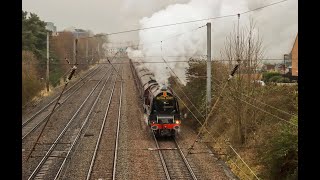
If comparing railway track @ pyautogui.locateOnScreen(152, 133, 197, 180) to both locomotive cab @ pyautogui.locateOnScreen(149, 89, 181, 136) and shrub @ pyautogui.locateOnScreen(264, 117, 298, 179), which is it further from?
shrub @ pyautogui.locateOnScreen(264, 117, 298, 179)

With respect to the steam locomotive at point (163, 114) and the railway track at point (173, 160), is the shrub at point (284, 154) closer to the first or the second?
the railway track at point (173, 160)

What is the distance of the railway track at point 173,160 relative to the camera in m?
14.5

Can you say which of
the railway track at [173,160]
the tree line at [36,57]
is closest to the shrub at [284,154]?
the railway track at [173,160]

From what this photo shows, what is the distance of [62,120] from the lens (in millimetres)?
25578

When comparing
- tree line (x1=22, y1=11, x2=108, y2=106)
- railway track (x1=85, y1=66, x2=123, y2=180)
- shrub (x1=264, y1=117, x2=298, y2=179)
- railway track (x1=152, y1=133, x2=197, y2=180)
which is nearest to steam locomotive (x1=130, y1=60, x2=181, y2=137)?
railway track (x1=152, y1=133, x2=197, y2=180)

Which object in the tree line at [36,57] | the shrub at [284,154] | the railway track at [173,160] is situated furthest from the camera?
the tree line at [36,57]

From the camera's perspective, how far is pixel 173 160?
16484 millimetres

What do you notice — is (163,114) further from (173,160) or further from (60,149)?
(60,149)

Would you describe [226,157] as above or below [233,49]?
below

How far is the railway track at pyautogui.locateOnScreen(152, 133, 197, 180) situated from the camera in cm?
1446
